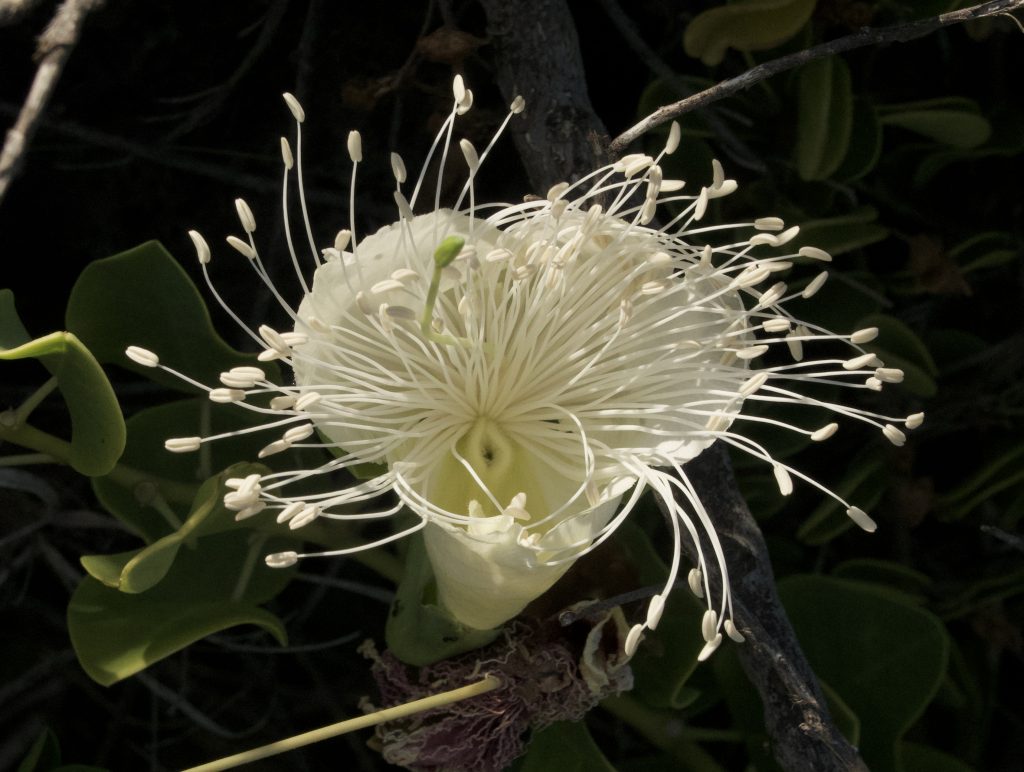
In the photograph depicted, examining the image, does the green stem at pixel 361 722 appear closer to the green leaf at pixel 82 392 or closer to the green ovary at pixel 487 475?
the green ovary at pixel 487 475

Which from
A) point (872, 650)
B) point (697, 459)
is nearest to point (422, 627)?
point (697, 459)

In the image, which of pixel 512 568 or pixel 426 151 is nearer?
pixel 512 568

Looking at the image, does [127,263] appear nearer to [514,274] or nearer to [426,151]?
[514,274]

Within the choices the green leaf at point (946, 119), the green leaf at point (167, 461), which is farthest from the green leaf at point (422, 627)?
the green leaf at point (946, 119)

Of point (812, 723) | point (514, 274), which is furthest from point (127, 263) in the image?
point (812, 723)

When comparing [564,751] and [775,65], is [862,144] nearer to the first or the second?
[775,65]

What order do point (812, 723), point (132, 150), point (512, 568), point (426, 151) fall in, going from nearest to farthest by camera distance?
point (512, 568) < point (812, 723) < point (132, 150) < point (426, 151)
